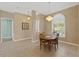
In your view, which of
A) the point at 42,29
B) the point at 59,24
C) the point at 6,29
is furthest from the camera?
the point at 6,29

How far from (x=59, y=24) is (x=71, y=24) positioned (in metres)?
0.63

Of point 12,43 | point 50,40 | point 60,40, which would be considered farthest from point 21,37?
point 60,40

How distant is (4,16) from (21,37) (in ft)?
3.43

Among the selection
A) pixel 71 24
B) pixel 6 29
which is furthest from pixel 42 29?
pixel 6 29

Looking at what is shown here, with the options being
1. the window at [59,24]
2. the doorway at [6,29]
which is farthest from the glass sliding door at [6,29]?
the window at [59,24]

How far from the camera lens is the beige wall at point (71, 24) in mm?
4773

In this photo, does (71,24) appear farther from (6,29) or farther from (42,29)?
(6,29)

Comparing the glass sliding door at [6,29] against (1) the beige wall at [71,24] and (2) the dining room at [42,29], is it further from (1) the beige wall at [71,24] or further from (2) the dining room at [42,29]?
(1) the beige wall at [71,24]

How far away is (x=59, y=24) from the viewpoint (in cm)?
467

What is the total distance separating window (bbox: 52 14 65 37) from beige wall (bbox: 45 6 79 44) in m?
0.17

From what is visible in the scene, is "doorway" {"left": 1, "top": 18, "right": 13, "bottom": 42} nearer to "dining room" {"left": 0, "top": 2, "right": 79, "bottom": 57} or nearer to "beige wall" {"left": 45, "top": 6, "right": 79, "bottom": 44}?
"dining room" {"left": 0, "top": 2, "right": 79, "bottom": 57}

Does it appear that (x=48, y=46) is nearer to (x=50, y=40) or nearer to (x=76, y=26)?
(x=50, y=40)

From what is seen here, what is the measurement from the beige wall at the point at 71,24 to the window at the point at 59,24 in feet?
0.54

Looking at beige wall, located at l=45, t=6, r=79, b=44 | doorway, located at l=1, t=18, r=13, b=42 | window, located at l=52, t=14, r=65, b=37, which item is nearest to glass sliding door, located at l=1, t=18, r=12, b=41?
doorway, located at l=1, t=18, r=13, b=42
